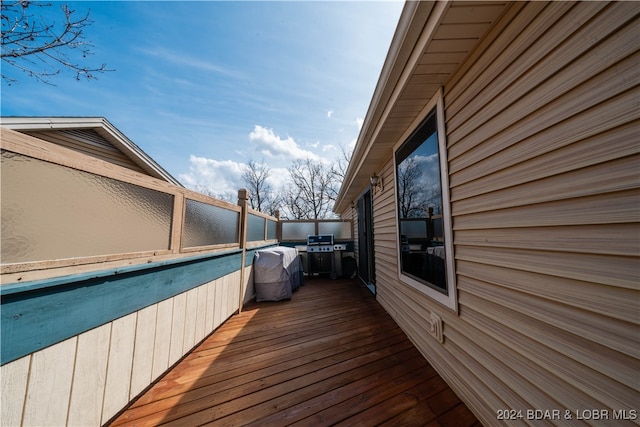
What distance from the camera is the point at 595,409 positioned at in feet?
2.57

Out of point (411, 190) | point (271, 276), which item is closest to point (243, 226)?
point (271, 276)

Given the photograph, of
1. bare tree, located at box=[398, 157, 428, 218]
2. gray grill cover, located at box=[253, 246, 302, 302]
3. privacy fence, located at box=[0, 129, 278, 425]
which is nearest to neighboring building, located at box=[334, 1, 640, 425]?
bare tree, located at box=[398, 157, 428, 218]

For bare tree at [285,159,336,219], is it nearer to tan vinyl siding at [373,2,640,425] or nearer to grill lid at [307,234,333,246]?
grill lid at [307,234,333,246]

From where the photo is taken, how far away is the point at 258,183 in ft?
52.5

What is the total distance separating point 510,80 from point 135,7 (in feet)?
13.9

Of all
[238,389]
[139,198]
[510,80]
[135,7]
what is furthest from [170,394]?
[135,7]

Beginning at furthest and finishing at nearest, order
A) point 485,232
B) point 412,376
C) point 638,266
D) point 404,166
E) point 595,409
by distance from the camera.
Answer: point 404,166, point 412,376, point 485,232, point 595,409, point 638,266

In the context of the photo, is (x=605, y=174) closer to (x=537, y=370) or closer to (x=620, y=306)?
(x=620, y=306)

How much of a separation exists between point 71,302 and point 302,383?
1.54 meters

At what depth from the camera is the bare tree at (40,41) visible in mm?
1971

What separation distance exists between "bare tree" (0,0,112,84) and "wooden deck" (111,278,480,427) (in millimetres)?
3150

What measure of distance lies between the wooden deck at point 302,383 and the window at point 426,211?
0.66 m

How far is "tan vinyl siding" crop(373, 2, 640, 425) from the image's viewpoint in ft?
2.36

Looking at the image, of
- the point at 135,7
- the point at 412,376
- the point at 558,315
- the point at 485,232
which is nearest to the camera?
the point at 558,315
